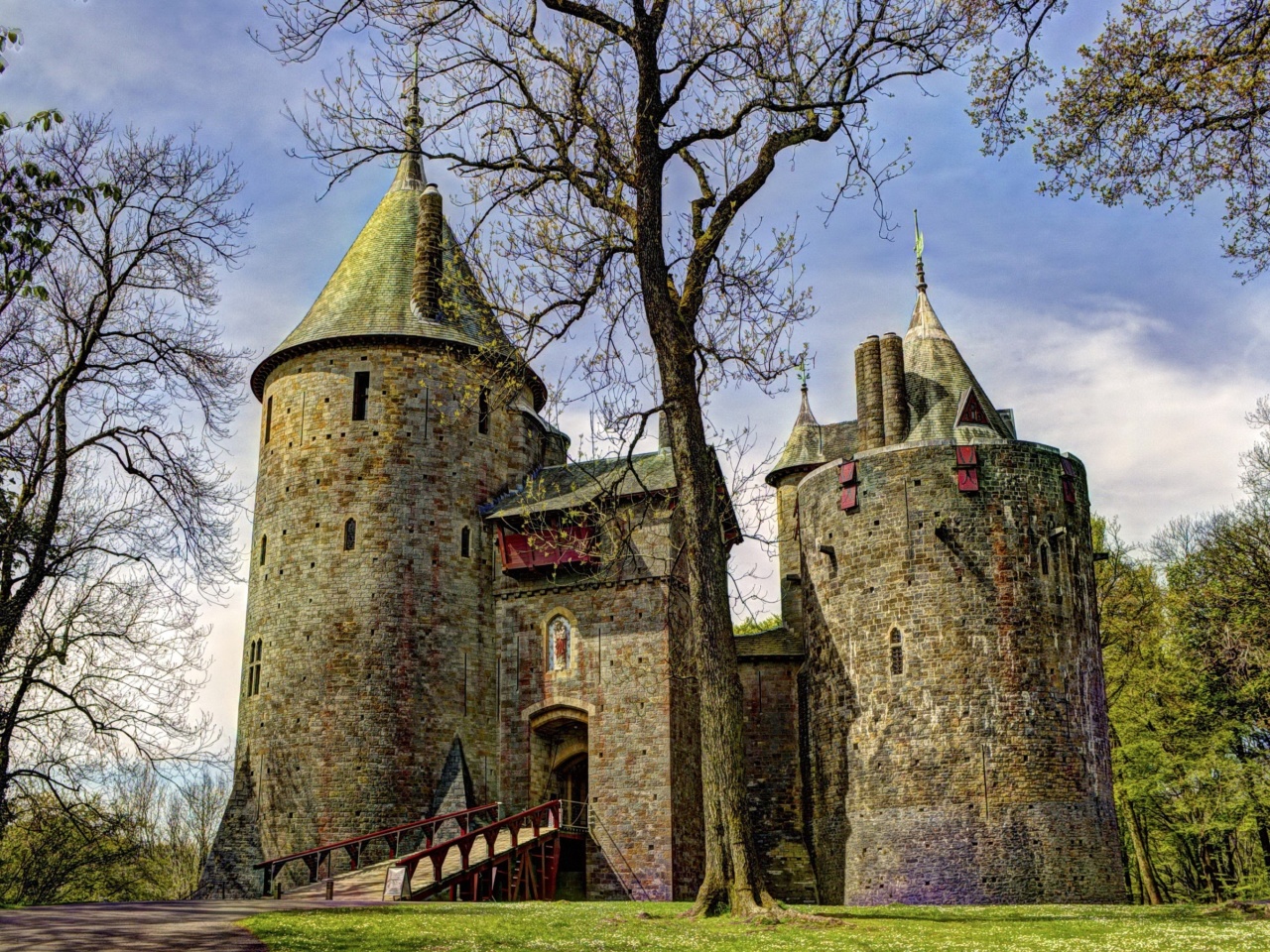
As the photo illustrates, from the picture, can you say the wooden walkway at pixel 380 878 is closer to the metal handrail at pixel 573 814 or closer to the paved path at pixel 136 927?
the metal handrail at pixel 573 814

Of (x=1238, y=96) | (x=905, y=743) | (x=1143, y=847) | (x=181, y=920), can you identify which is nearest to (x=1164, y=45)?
(x=1238, y=96)

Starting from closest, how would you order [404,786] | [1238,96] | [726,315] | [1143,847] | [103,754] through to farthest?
1. [1238,96]
2. [726,315]
3. [103,754]
4. [404,786]
5. [1143,847]

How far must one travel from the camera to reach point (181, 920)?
44.2 feet

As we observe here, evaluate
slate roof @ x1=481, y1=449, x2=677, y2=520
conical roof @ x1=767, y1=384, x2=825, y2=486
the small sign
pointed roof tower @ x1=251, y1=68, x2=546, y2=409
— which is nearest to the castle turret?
conical roof @ x1=767, y1=384, x2=825, y2=486

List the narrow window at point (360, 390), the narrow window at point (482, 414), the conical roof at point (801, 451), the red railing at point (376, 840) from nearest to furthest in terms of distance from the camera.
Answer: the red railing at point (376, 840), the narrow window at point (360, 390), the narrow window at point (482, 414), the conical roof at point (801, 451)

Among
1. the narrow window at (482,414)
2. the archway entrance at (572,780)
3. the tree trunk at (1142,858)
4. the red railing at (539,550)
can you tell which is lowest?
the tree trunk at (1142,858)

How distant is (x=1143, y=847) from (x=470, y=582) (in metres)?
21.1

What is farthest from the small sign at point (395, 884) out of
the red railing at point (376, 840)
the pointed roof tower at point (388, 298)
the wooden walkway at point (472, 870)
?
the pointed roof tower at point (388, 298)

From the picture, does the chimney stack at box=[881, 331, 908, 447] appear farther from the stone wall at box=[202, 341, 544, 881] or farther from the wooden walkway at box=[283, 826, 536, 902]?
the wooden walkway at box=[283, 826, 536, 902]

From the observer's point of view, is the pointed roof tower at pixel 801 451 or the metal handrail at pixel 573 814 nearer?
the metal handrail at pixel 573 814

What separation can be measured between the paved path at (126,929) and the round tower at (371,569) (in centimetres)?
1175

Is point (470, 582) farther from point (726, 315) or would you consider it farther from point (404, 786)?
point (726, 315)

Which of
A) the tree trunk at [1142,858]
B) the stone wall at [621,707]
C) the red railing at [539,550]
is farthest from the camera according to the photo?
the tree trunk at [1142,858]

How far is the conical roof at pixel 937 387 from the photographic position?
102 ft
